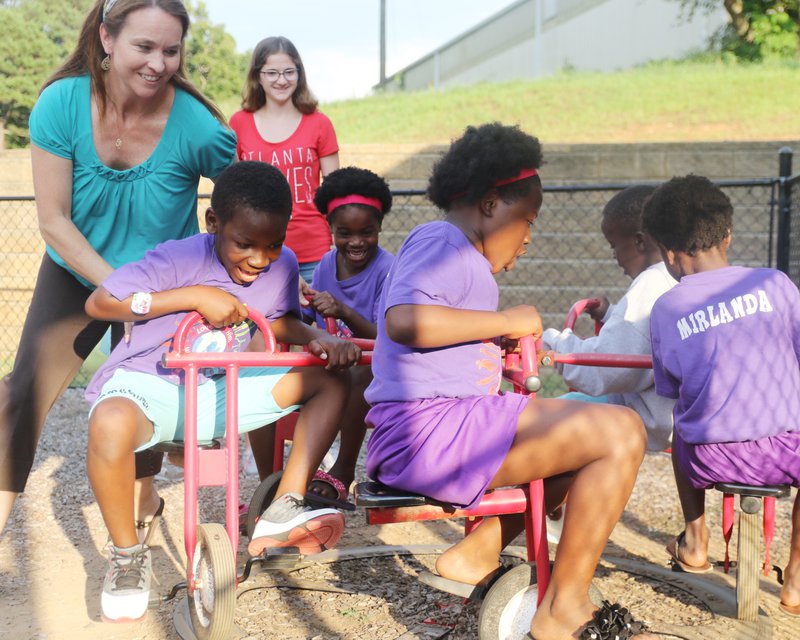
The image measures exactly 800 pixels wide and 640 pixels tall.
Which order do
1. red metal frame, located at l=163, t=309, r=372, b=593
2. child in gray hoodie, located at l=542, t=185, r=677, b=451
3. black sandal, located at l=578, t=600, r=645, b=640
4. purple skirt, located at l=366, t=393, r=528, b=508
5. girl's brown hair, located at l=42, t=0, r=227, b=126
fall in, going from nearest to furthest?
black sandal, located at l=578, t=600, r=645, b=640 → purple skirt, located at l=366, t=393, r=528, b=508 → red metal frame, located at l=163, t=309, r=372, b=593 → girl's brown hair, located at l=42, t=0, r=227, b=126 → child in gray hoodie, located at l=542, t=185, r=677, b=451

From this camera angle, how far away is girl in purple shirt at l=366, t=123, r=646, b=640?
246cm

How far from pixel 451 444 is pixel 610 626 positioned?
1.97 ft

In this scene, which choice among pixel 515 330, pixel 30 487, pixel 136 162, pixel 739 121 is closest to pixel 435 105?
pixel 739 121

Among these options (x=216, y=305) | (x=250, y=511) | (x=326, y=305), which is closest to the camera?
(x=216, y=305)

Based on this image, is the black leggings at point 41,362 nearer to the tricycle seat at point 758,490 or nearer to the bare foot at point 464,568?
the bare foot at point 464,568

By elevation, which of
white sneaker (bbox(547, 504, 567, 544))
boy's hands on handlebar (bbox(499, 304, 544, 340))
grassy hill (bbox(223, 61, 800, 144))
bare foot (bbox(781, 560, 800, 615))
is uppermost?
grassy hill (bbox(223, 61, 800, 144))

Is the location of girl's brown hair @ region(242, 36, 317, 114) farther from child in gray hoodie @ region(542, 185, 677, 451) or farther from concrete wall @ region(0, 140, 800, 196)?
concrete wall @ region(0, 140, 800, 196)

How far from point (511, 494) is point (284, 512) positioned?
739 mm

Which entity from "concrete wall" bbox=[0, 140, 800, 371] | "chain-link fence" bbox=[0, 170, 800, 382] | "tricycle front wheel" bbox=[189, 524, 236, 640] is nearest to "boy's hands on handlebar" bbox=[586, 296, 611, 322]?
"tricycle front wheel" bbox=[189, 524, 236, 640]

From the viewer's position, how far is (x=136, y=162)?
3414 mm

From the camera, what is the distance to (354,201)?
160 inches

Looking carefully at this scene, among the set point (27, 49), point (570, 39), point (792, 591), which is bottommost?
point (792, 591)

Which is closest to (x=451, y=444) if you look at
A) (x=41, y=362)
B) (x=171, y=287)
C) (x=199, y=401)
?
(x=199, y=401)

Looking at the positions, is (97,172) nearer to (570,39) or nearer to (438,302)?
(438,302)
